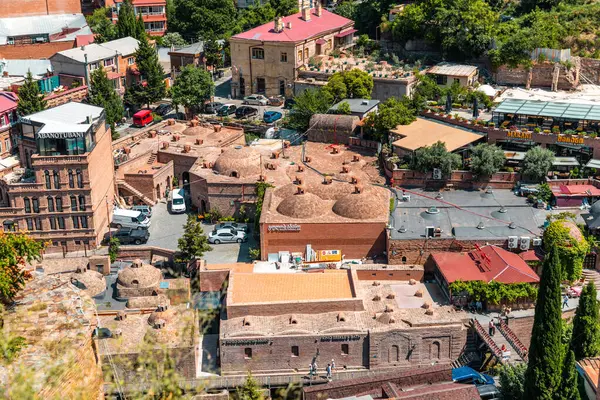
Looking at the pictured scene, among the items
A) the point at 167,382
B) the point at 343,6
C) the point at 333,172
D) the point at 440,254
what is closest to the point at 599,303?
the point at 440,254

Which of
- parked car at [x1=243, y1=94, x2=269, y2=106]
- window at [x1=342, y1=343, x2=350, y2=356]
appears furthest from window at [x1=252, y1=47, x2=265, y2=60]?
window at [x1=342, y1=343, x2=350, y2=356]

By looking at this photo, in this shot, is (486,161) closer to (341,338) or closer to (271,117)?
(341,338)

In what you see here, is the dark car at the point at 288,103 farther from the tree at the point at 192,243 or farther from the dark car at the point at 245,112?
the tree at the point at 192,243

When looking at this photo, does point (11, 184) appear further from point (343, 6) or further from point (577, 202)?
point (343, 6)

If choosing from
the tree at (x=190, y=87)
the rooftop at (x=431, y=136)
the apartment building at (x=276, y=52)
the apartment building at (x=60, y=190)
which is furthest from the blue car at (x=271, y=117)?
the apartment building at (x=60, y=190)

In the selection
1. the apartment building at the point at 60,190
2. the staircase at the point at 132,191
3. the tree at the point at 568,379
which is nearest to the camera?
the tree at the point at 568,379

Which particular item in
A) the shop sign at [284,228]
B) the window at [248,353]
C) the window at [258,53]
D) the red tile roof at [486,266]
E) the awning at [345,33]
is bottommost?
the window at [248,353]
